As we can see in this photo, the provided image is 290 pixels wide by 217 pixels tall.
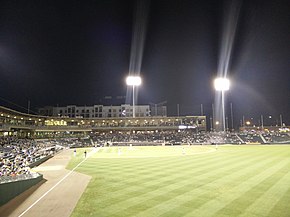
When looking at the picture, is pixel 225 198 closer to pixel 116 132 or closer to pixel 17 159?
pixel 17 159

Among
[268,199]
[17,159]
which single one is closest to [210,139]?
[17,159]

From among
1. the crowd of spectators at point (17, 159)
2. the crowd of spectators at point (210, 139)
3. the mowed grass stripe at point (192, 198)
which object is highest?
the crowd of spectators at point (210, 139)

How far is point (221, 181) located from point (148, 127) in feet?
244

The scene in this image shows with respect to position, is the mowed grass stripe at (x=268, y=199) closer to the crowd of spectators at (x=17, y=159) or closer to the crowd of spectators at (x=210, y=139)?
the crowd of spectators at (x=17, y=159)

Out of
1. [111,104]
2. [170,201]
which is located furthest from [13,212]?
[111,104]

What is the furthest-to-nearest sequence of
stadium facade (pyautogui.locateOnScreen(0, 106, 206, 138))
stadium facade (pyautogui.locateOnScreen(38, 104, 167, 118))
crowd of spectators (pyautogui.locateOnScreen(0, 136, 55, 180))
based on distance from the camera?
stadium facade (pyautogui.locateOnScreen(38, 104, 167, 118))
stadium facade (pyautogui.locateOnScreen(0, 106, 206, 138))
crowd of spectators (pyautogui.locateOnScreen(0, 136, 55, 180))

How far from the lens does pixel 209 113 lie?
111375mm

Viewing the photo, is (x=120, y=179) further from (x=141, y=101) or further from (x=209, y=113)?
(x=209, y=113)

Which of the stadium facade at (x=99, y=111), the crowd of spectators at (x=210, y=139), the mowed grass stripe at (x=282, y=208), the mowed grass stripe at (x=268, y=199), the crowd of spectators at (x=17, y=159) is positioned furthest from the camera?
the stadium facade at (x=99, y=111)

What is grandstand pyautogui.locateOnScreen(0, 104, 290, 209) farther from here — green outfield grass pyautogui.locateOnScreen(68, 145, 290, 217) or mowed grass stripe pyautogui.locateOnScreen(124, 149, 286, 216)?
mowed grass stripe pyautogui.locateOnScreen(124, 149, 286, 216)

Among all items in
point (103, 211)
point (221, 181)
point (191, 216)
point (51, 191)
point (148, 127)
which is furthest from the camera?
point (148, 127)

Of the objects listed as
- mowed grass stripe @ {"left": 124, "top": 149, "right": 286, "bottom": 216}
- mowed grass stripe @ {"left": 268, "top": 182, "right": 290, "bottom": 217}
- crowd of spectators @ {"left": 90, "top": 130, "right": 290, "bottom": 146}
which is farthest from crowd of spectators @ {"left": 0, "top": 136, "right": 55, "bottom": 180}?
crowd of spectators @ {"left": 90, "top": 130, "right": 290, "bottom": 146}

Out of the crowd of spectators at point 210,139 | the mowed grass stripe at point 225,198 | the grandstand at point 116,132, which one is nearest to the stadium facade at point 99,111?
the grandstand at point 116,132

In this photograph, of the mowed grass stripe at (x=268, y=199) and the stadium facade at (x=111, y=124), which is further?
the stadium facade at (x=111, y=124)
